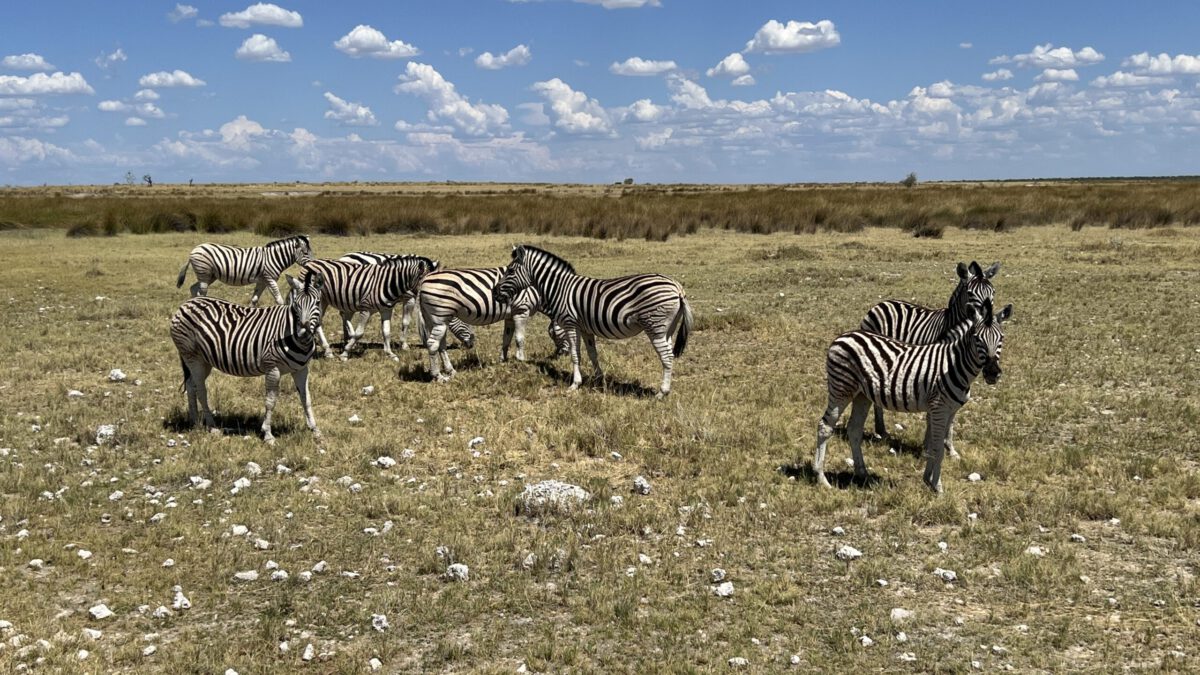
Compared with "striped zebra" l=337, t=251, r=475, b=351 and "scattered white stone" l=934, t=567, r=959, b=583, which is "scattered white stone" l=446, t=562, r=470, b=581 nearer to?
"scattered white stone" l=934, t=567, r=959, b=583

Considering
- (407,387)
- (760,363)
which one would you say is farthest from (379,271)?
(760,363)

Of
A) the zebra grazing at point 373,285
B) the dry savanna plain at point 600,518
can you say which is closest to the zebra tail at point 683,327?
the dry savanna plain at point 600,518

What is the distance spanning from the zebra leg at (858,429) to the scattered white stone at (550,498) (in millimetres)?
2618

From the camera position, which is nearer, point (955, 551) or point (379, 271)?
point (955, 551)

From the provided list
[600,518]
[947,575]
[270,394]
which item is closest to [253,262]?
[270,394]

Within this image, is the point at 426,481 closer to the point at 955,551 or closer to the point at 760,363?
the point at 955,551

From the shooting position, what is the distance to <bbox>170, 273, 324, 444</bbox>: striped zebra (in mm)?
9594

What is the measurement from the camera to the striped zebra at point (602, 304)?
12016 millimetres

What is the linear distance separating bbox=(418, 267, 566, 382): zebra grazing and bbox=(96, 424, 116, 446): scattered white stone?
4208 mm

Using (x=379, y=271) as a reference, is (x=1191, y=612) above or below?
below

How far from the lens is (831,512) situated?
26.5 ft

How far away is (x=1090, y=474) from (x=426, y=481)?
6.37 metres

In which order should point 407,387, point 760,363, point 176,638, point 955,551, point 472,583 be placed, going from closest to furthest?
1. point 176,638
2. point 472,583
3. point 955,551
4. point 407,387
5. point 760,363

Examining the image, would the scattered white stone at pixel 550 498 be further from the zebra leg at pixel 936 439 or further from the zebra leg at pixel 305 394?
the zebra leg at pixel 936 439
